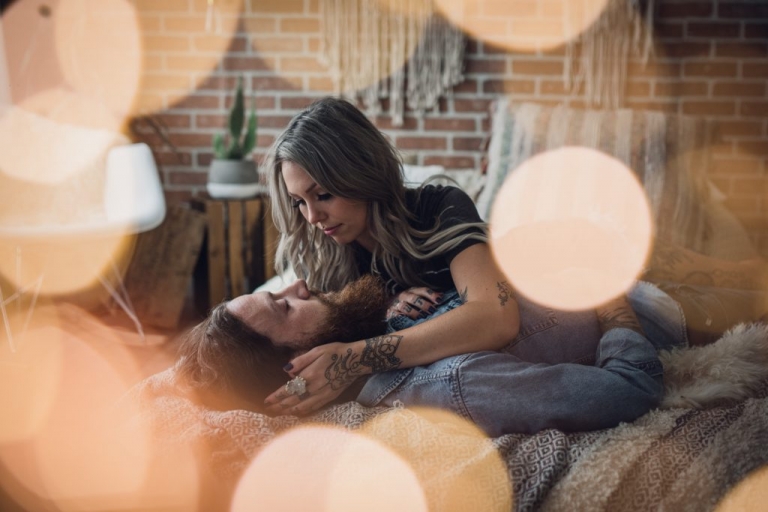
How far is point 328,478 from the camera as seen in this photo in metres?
1.12

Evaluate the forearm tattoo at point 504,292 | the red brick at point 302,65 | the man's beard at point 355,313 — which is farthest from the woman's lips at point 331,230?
the red brick at point 302,65

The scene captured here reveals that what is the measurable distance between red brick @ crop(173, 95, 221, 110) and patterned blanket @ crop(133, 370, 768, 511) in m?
2.50

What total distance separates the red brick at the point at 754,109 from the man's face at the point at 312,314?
2561 mm

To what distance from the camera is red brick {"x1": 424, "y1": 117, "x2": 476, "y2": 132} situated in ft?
11.1

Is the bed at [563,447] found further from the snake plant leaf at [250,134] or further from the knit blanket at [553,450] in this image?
the snake plant leaf at [250,134]

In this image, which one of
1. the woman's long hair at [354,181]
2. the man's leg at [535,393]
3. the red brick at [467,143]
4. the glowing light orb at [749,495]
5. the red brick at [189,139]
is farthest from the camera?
the red brick at [189,139]

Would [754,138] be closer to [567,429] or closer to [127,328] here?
[567,429]

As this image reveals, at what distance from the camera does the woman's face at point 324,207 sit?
152cm

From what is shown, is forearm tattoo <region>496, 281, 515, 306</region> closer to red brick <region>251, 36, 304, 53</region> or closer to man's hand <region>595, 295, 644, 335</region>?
man's hand <region>595, 295, 644, 335</region>

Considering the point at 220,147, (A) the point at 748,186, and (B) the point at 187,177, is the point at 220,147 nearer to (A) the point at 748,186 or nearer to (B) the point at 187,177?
(B) the point at 187,177

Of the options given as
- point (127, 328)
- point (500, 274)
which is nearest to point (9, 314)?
point (127, 328)

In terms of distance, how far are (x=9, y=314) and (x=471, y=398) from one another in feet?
8.23

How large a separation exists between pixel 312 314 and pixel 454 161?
7.04ft

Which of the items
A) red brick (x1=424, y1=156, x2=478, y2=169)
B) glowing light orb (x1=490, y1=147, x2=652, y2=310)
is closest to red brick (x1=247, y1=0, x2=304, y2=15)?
red brick (x1=424, y1=156, x2=478, y2=169)
